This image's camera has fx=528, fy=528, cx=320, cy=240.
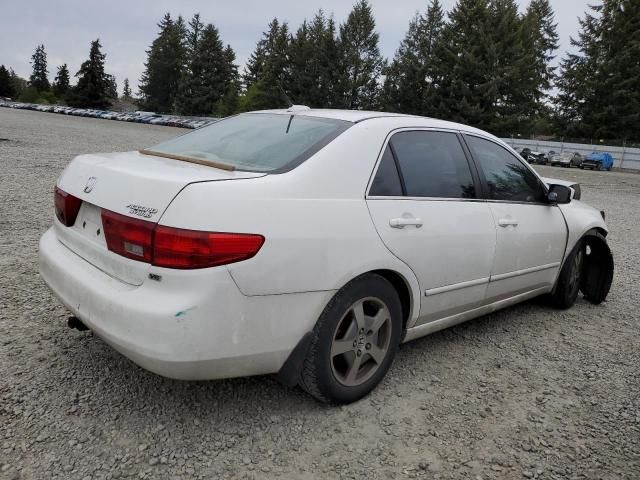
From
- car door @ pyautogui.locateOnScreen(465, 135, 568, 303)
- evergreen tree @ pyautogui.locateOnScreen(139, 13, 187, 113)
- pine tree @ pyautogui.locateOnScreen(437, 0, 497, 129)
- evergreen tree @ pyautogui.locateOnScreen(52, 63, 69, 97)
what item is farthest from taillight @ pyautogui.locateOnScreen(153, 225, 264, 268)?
evergreen tree @ pyautogui.locateOnScreen(52, 63, 69, 97)

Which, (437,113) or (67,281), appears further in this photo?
(437,113)

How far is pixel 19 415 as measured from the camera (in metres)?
2.50

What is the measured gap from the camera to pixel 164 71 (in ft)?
299

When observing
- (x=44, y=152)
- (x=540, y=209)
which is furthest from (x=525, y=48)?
(x=540, y=209)

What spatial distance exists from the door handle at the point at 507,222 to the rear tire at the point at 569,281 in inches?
42.5

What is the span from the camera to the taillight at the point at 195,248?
2.14 m

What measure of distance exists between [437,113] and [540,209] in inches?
2092

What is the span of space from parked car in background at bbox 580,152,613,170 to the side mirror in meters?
36.5

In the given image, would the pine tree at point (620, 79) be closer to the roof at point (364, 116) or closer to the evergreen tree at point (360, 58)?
the evergreen tree at point (360, 58)

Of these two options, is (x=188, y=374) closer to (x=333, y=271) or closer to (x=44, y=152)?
(x=333, y=271)

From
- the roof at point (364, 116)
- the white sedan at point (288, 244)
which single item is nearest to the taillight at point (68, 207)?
the white sedan at point (288, 244)

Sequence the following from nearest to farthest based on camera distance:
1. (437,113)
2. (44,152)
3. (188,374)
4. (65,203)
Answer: (188,374)
(65,203)
(44,152)
(437,113)

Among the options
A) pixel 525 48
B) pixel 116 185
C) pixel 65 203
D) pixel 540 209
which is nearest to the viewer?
pixel 116 185

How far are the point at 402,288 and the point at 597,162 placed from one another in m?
38.5
